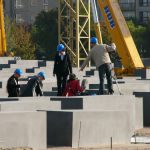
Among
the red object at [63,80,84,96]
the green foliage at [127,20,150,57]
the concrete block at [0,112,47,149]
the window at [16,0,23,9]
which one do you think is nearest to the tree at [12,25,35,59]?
the green foliage at [127,20,150,57]

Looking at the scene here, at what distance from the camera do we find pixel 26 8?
132m

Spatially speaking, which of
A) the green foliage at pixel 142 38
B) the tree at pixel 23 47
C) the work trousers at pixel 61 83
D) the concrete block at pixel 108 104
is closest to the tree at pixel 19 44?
the tree at pixel 23 47

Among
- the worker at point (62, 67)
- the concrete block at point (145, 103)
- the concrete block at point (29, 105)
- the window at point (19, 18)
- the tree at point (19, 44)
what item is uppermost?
the window at point (19, 18)

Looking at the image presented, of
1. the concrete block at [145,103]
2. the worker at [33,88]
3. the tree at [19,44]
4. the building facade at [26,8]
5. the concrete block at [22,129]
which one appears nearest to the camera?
the concrete block at [22,129]

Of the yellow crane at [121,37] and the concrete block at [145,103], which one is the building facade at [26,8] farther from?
the concrete block at [145,103]

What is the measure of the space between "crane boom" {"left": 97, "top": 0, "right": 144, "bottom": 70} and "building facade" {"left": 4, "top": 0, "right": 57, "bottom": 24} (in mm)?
84092

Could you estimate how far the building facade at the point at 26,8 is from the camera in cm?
13062

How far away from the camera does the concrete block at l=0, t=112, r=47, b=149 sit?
15469 millimetres

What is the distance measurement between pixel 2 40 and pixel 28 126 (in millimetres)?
41472

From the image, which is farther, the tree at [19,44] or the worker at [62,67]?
the tree at [19,44]

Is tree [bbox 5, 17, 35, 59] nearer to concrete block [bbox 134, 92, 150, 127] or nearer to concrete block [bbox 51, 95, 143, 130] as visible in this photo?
concrete block [bbox 134, 92, 150, 127]

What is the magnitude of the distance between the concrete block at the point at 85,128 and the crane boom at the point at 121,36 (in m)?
27.3

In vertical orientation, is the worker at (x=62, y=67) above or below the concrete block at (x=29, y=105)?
above

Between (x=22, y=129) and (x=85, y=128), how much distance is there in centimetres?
185
